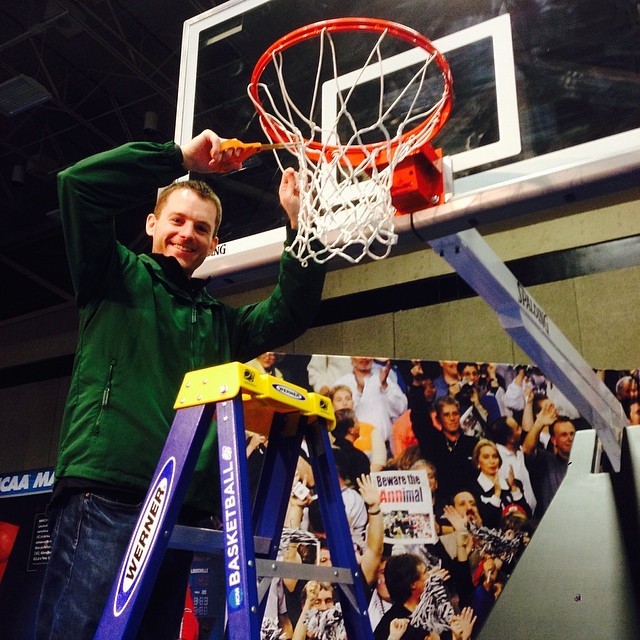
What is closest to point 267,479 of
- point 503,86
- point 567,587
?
point 503,86

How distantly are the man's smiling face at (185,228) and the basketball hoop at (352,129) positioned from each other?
9.0 inches

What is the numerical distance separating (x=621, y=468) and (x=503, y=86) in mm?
1711

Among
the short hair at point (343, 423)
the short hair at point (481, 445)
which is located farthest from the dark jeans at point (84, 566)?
the short hair at point (481, 445)

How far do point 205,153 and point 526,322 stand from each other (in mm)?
1148

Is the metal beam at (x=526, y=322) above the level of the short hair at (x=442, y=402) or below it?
below

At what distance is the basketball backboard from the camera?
201 cm

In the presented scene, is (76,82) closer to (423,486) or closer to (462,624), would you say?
(423,486)

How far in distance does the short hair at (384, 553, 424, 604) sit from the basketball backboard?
8.31 feet

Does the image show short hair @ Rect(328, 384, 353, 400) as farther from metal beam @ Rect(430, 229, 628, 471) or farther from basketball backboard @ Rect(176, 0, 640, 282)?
basketball backboard @ Rect(176, 0, 640, 282)

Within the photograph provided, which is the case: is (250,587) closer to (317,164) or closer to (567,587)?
(317,164)

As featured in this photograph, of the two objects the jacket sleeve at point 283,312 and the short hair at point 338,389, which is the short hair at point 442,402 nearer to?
the short hair at point 338,389

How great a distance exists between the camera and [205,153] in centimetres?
176

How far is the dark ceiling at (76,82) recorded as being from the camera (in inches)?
197

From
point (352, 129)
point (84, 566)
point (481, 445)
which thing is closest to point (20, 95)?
point (352, 129)
